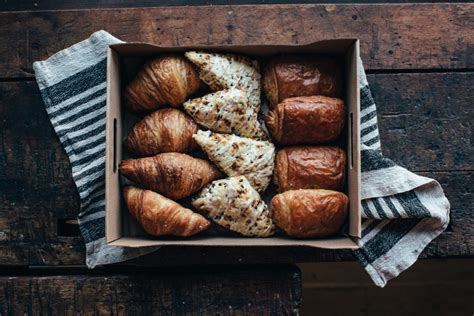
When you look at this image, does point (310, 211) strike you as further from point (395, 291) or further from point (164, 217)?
point (395, 291)

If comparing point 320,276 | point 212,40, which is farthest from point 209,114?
point 320,276

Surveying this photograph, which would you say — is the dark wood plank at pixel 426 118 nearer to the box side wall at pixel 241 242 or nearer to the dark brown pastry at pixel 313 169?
the dark brown pastry at pixel 313 169

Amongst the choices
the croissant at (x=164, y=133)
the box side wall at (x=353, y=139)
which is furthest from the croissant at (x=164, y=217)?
the box side wall at (x=353, y=139)

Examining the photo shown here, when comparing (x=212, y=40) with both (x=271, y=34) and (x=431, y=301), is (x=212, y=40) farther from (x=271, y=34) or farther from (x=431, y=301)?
(x=431, y=301)

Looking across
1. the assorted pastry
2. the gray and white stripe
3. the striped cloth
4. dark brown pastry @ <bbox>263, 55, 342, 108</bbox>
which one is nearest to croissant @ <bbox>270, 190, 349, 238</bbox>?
the assorted pastry

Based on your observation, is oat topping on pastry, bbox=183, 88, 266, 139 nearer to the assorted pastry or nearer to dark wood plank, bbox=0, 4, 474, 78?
the assorted pastry

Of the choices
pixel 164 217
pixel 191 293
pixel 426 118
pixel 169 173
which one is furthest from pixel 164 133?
pixel 426 118
